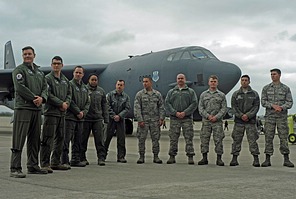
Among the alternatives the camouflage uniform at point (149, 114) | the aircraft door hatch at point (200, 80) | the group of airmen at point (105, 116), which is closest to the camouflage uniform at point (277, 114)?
the group of airmen at point (105, 116)

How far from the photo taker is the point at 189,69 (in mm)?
15125

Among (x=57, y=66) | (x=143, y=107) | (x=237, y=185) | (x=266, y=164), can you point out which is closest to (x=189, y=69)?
(x=143, y=107)

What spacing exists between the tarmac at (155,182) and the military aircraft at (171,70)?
22.5 feet

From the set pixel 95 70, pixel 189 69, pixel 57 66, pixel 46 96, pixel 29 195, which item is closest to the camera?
pixel 29 195

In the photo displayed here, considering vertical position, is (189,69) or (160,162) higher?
(189,69)

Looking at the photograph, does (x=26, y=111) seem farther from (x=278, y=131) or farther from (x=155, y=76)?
(x=155, y=76)

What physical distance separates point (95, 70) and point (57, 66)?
44.1ft

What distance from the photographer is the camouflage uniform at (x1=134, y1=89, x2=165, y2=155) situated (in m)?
8.62

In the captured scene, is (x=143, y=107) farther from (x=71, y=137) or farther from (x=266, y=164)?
(x=266, y=164)

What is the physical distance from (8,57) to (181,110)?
999 inches

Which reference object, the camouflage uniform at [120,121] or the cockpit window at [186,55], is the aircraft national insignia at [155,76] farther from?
the camouflage uniform at [120,121]

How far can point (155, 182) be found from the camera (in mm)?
5754

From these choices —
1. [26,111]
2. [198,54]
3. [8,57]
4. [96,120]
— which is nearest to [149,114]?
[96,120]

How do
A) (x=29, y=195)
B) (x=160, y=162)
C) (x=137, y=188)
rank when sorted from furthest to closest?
1. (x=160, y=162)
2. (x=137, y=188)
3. (x=29, y=195)
